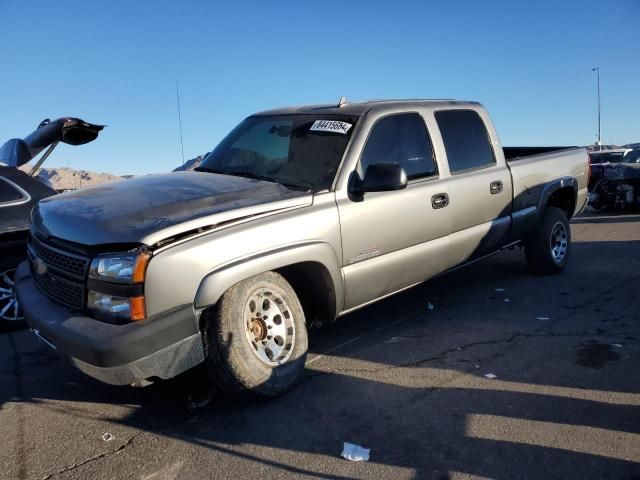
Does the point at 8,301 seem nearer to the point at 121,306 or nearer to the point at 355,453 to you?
the point at 121,306

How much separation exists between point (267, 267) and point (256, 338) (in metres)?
0.50

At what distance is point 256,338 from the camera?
141 inches

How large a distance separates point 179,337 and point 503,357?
245 cm

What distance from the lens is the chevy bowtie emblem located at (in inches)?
140

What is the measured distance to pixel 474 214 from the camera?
5.10m

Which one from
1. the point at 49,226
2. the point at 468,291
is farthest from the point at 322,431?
the point at 468,291

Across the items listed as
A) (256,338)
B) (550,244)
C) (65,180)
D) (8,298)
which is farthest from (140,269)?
(65,180)

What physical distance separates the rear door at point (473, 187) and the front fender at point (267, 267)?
1454mm

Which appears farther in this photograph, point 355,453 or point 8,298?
point 8,298

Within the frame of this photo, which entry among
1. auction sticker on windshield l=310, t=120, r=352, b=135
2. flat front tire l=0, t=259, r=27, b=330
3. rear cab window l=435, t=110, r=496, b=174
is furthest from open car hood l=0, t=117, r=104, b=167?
rear cab window l=435, t=110, r=496, b=174

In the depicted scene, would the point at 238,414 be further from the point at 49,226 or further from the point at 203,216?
the point at 49,226

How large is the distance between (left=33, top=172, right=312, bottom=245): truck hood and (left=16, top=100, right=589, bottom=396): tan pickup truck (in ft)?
0.04

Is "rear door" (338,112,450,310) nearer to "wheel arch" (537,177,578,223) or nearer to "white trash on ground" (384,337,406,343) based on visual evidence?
"white trash on ground" (384,337,406,343)

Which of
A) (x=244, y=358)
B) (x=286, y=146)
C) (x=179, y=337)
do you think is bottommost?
(x=244, y=358)
